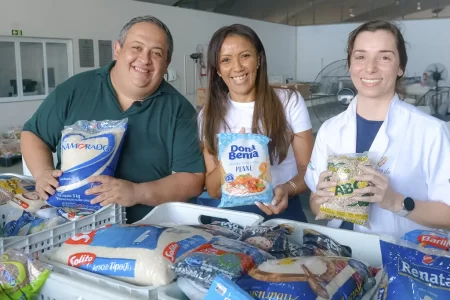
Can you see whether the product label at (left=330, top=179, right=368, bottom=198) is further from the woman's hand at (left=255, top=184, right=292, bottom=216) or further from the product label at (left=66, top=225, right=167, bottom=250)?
the product label at (left=66, top=225, right=167, bottom=250)

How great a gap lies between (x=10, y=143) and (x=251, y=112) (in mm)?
3722

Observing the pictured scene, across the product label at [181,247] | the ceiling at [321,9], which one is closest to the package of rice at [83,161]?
the product label at [181,247]

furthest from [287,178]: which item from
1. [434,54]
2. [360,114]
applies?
[434,54]

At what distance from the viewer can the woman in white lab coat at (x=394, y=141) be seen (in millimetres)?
1229

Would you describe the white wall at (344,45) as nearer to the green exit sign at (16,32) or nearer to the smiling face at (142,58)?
the green exit sign at (16,32)

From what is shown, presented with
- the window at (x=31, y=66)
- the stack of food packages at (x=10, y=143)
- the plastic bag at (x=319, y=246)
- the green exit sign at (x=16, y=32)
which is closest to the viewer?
the plastic bag at (x=319, y=246)

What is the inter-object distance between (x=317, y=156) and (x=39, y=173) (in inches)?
35.8

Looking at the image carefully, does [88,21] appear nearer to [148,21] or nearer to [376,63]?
[148,21]

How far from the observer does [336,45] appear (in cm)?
1018

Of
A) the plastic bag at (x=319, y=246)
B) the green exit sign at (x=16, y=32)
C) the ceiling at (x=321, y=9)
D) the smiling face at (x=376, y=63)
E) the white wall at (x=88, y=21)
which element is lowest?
the plastic bag at (x=319, y=246)

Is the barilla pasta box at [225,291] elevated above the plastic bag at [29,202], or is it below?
above

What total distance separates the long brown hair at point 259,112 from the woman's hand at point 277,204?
7.2 inches

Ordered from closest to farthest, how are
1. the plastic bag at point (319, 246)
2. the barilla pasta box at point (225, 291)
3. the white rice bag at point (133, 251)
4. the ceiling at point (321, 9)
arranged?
the barilla pasta box at point (225, 291) → the white rice bag at point (133, 251) → the plastic bag at point (319, 246) → the ceiling at point (321, 9)

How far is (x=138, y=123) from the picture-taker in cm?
154
